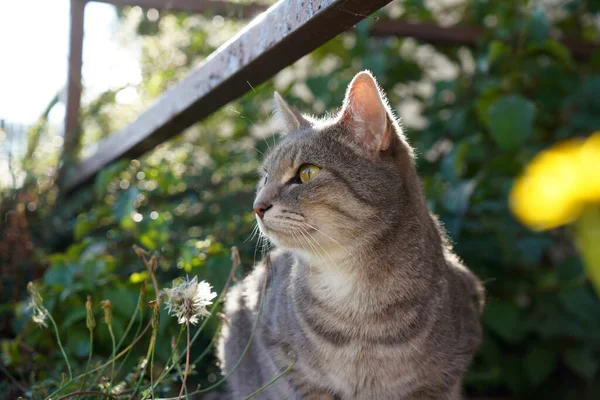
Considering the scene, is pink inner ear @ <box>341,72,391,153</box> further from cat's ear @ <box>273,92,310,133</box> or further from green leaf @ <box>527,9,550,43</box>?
green leaf @ <box>527,9,550,43</box>

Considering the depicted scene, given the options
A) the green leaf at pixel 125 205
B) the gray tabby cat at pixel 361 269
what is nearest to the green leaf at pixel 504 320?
the gray tabby cat at pixel 361 269

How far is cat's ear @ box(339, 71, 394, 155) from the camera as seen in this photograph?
1.73 metres

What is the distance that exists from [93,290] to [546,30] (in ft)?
8.23

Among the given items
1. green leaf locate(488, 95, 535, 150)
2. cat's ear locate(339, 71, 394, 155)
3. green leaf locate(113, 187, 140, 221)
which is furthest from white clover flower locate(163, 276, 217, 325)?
green leaf locate(488, 95, 535, 150)

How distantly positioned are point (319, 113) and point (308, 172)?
1.64 m

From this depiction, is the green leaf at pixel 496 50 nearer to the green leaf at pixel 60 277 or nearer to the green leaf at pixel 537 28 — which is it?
the green leaf at pixel 537 28

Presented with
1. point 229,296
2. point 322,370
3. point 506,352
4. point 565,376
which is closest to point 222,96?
point 229,296

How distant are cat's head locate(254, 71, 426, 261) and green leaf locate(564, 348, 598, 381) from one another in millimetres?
1595

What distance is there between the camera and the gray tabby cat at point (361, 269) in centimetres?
172

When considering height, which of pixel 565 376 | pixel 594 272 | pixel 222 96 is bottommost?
pixel 565 376

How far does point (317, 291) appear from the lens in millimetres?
1832

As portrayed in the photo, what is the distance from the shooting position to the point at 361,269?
69.4 inches

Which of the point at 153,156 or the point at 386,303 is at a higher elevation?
the point at 386,303

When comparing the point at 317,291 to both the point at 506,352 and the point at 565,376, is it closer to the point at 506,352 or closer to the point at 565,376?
the point at 506,352
